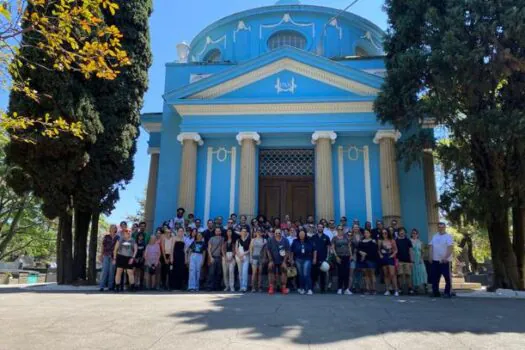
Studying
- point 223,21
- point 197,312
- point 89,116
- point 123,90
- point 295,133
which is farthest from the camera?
point 223,21

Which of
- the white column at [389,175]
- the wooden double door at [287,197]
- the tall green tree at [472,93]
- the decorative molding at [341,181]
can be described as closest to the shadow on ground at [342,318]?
the tall green tree at [472,93]

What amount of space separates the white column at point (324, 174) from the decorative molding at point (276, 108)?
0.88m

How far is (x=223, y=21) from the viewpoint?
2197cm

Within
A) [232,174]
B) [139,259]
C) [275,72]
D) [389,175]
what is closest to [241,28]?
[275,72]

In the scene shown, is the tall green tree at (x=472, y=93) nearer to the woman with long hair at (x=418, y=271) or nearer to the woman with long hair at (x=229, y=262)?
the woman with long hair at (x=418, y=271)

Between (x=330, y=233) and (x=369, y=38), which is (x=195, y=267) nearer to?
(x=330, y=233)

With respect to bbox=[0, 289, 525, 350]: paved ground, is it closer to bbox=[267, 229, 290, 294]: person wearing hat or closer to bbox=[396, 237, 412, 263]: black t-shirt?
bbox=[267, 229, 290, 294]: person wearing hat

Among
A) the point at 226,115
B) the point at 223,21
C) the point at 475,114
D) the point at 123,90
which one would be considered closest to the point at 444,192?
the point at 475,114

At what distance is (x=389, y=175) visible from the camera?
48.1ft

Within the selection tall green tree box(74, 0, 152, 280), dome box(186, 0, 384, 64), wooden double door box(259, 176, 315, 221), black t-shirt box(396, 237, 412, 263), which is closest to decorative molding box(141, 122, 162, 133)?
tall green tree box(74, 0, 152, 280)

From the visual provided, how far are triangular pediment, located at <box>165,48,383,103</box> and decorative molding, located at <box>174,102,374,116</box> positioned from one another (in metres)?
0.39

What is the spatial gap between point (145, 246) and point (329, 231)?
15.2 feet

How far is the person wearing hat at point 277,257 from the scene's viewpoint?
10.3 m

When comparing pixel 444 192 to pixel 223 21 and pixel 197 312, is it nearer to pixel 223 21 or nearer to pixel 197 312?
pixel 197 312
